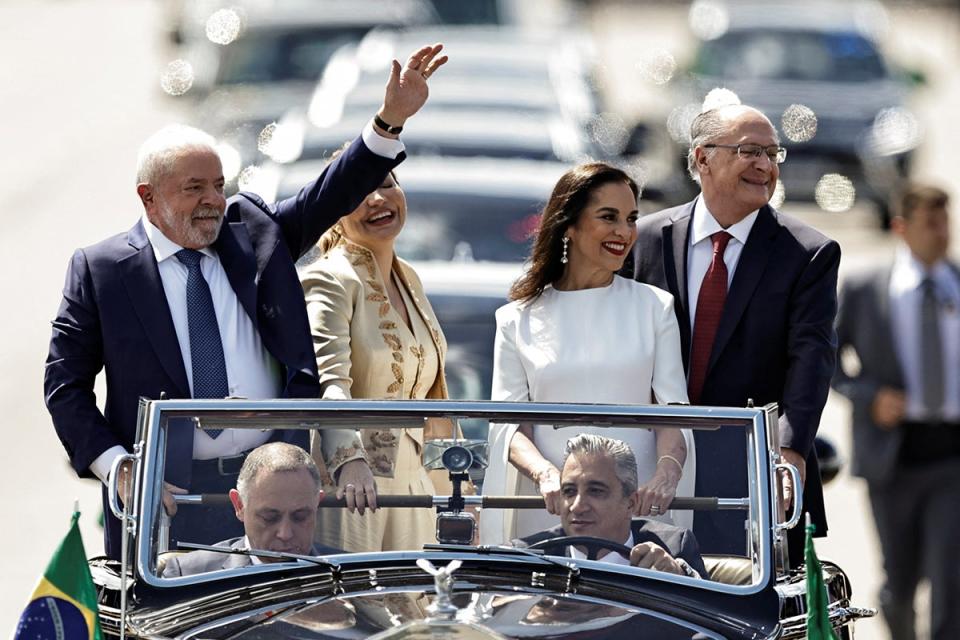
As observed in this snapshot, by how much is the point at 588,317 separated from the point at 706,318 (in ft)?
1.22

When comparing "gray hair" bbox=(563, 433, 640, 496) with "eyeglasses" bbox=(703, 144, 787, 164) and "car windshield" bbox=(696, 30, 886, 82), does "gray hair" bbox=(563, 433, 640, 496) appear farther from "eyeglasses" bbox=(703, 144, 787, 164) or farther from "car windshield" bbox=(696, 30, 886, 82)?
"car windshield" bbox=(696, 30, 886, 82)

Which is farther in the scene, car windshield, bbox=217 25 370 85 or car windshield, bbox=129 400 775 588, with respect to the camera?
car windshield, bbox=217 25 370 85

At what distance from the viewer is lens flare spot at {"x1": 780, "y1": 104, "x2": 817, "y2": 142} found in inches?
765

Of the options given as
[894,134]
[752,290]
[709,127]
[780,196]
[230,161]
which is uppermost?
[894,134]

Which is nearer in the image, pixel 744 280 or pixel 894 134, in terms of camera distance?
pixel 744 280

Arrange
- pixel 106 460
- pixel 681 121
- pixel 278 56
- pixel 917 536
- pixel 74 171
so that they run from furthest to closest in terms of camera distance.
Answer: pixel 74 171 → pixel 681 121 → pixel 278 56 → pixel 917 536 → pixel 106 460

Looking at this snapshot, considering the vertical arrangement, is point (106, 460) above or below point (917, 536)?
above

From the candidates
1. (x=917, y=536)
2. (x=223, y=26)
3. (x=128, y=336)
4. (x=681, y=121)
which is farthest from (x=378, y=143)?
(x=223, y=26)

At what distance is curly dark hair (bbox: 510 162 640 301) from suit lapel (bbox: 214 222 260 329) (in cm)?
75

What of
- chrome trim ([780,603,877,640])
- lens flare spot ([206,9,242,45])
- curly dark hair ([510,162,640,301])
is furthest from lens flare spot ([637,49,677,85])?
chrome trim ([780,603,877,640])

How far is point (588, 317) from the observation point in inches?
222

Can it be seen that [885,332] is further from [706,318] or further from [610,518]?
[610,518]

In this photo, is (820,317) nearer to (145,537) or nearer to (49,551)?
(145,537)

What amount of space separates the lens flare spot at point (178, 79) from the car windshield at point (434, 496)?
1552 cm
